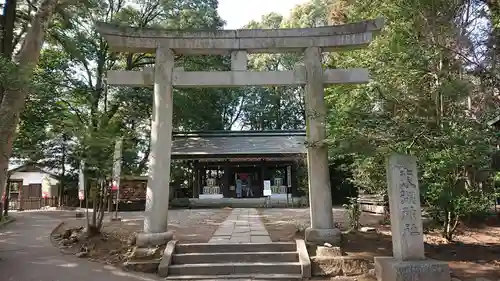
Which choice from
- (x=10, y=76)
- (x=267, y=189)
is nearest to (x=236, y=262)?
(x=10, y=76)

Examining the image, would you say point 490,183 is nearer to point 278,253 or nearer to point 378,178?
point 378,178

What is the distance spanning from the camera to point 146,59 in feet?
77.2

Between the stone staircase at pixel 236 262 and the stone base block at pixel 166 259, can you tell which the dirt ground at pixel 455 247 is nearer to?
the stone staircase at pixel 236 262

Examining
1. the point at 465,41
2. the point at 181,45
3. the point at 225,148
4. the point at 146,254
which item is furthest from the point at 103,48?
the point at 465,41

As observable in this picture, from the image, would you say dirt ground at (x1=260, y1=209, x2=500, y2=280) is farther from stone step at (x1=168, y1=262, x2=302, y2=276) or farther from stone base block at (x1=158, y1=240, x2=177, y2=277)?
stone base block at (x1=158, y1=240, x2=177, y2=277)

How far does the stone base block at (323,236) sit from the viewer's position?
25.7 ft

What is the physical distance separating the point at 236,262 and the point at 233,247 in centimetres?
48

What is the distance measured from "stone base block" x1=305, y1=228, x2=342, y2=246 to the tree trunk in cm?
647

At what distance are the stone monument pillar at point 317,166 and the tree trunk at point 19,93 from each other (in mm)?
5797

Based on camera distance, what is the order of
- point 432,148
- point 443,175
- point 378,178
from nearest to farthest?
point 432,148 < point 443,175 < point 378,178

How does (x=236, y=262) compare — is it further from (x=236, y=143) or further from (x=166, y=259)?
(x=236, y=143)

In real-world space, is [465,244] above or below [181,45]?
below

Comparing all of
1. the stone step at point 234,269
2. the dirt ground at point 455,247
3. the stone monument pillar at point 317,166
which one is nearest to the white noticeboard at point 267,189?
the dirt ground at point 455,247

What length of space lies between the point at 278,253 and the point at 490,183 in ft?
19.4
